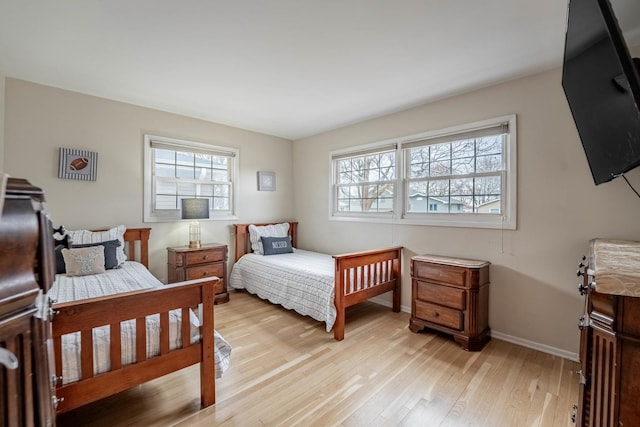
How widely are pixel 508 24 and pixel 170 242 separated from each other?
3.89m

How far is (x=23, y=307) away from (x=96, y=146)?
10.2 ft

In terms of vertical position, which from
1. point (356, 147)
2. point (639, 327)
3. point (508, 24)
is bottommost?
point (639, 327)

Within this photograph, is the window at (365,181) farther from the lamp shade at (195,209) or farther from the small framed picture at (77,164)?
the small framed picture at (77,164)

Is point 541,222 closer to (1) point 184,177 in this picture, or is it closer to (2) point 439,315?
(2) point 439,315

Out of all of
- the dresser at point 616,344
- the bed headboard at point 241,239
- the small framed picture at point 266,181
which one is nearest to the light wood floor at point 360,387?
A: the dresser at point 616,344

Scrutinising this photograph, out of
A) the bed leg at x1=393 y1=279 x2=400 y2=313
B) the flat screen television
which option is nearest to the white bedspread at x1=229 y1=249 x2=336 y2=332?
the bed leg at x1=393 y1=279 x2=400 y2=313

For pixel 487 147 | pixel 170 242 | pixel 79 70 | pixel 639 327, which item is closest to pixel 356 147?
pixel 487 147

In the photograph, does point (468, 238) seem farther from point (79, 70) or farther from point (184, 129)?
point (79, 70)

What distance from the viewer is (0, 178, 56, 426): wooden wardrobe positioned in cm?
57

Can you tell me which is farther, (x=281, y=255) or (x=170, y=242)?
(x=281, y=255)

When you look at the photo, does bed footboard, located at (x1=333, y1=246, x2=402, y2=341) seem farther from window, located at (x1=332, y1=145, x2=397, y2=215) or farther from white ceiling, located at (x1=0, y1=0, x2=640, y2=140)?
white ceiling, located at (x1=0, y1=0, x2=640, y2=140)

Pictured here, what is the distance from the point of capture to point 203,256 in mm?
3408

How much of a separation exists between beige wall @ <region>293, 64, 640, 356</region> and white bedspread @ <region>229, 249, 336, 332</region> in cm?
128

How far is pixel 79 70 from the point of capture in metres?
2.46
